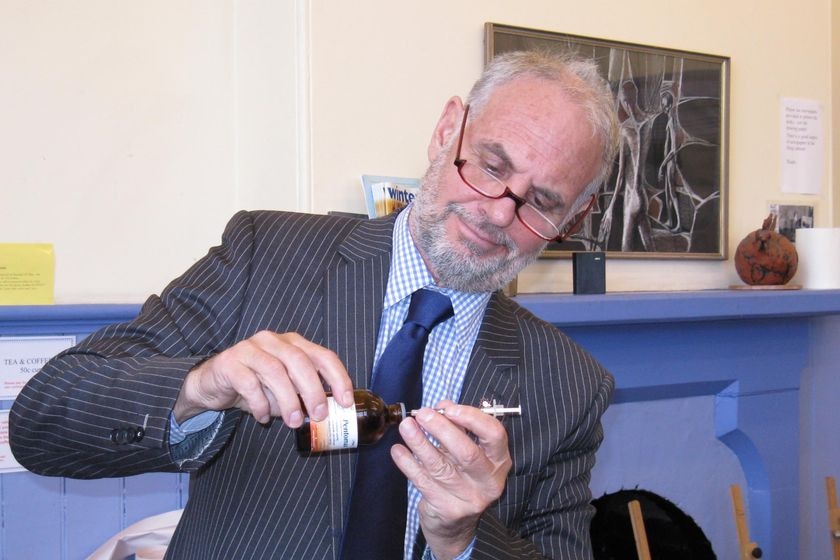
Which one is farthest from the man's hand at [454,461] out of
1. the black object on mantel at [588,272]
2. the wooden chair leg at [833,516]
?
the wooden chair leg at [833,516]

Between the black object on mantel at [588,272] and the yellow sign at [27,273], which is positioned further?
the black object on mantel at [588,272]

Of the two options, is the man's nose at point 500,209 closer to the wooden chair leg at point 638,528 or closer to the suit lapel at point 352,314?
the suit lapel at point 352,314

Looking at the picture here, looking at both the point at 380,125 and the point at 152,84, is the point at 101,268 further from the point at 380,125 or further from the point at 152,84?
the point at 380,125

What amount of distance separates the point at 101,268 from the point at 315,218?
0.74 m

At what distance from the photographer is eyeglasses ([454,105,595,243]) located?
136 cm

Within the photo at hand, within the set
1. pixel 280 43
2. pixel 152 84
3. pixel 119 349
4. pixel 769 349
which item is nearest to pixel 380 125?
pixel 280 43

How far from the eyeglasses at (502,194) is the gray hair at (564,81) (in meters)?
0.05

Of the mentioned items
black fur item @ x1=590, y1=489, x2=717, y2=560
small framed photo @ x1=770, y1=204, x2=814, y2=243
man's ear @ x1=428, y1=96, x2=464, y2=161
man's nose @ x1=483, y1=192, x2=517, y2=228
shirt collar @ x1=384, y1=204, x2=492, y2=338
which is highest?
man's ear @ x1=428, y1=96, x2=464, y2=161

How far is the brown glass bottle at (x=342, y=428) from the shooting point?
927 millimetres

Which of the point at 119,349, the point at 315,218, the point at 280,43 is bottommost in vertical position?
the point at 119,349

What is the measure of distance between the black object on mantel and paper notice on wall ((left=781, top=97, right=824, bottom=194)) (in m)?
0.96

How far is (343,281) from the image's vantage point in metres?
1.30

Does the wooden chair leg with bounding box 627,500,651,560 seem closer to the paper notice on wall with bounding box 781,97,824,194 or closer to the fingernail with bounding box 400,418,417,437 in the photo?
the paper notice on wall with bounding box 781,97,824,194

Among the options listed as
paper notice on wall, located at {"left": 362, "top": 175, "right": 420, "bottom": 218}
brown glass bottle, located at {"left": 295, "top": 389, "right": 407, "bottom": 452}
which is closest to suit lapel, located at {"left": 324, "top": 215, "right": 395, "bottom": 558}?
brown glass bottle, located at {"left": 295, "top": 389, "right": 407, "bottom": 452}
